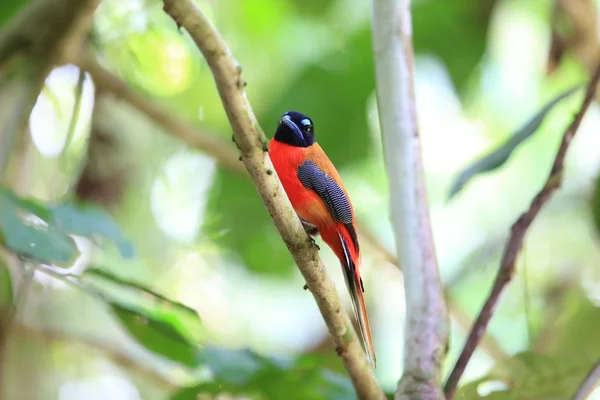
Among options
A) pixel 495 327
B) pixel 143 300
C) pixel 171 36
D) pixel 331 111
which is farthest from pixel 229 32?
pixel 495 327

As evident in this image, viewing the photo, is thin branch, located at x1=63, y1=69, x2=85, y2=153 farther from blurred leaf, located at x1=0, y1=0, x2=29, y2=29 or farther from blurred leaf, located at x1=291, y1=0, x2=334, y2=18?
blurred leaf, located at x1=291, y1=0, x2=334, y2=18

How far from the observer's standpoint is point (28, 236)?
2.02 m

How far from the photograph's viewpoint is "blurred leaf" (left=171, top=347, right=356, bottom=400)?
2377mm

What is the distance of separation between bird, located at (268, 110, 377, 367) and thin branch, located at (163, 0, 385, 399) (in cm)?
59

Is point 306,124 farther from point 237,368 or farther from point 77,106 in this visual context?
point 77,106

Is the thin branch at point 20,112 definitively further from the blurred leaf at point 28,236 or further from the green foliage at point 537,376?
the green foliage at point 537,376

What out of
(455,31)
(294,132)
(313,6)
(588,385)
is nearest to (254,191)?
(313,6)

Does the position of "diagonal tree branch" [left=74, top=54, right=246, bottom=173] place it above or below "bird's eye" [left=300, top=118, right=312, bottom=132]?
above

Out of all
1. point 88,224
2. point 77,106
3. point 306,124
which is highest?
point 77,106

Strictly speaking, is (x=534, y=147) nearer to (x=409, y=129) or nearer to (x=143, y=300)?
(x=143, y=300)

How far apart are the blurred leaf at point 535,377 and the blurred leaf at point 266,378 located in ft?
1.38

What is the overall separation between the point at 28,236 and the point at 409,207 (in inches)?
41.0

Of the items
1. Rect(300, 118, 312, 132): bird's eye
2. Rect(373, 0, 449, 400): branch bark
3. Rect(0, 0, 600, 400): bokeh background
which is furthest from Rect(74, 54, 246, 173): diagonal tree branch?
Rect(373, 0, 449, 400): branch bark


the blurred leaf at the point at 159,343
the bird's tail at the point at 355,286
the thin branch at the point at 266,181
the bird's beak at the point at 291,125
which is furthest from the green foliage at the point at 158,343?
the bird's beak at the point at 291,125
